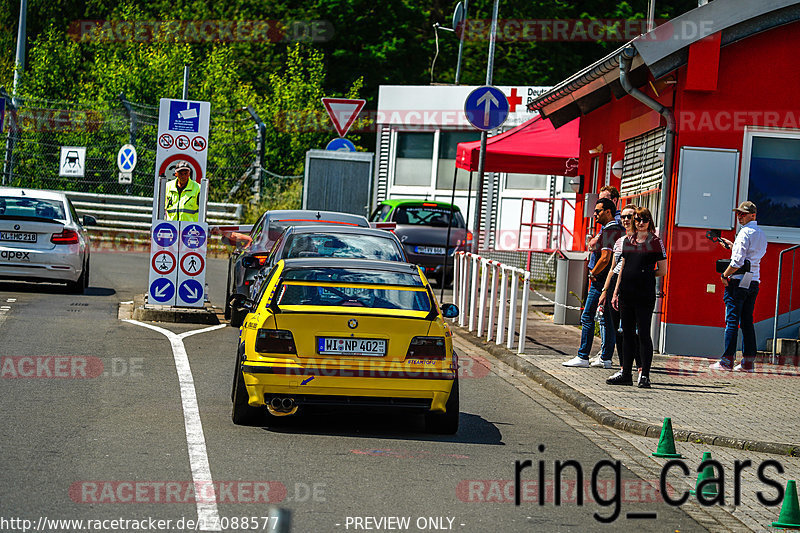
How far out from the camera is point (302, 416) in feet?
34.3

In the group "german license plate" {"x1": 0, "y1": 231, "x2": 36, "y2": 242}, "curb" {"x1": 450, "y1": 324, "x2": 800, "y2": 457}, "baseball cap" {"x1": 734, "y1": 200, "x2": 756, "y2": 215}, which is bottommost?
"curb" {"x1": 450, "y1": 324, "x2": 800, "y2": 457}

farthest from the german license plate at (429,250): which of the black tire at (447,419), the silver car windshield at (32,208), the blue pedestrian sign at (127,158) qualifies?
the black tire at (447,419)

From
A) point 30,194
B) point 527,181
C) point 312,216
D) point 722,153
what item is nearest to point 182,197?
point 312,216

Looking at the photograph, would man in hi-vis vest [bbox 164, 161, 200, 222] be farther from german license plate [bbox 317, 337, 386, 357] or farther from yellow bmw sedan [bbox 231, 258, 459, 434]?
german license plate [bbox 317, 337, 386, 357]

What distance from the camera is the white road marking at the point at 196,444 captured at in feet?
22.2

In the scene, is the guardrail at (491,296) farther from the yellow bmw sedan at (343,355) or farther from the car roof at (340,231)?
the yellow bmw sedan at (343,355)

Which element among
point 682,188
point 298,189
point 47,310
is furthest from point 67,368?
point 298,189

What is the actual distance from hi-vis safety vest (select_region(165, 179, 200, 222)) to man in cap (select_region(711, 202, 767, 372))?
7072 millimetres

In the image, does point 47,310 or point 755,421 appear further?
point 47,310

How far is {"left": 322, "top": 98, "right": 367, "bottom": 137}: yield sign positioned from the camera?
2441 cm

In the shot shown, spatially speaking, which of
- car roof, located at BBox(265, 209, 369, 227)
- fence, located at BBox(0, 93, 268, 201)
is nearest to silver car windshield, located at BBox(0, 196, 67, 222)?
car roof, located at BBox(265, 209, 369, 227)

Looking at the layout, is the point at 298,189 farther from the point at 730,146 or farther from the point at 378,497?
the point at 378,497

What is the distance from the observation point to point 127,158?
37156 millimetres

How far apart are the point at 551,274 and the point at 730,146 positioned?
1240cm
